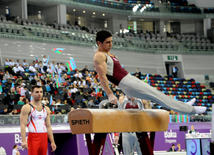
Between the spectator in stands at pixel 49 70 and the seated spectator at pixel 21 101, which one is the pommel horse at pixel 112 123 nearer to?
the seated spectator at pixel 21 101

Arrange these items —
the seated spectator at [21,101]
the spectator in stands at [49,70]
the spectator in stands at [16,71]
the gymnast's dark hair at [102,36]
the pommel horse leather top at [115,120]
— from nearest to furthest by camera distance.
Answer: the pommel horse leather top at [115,120] < the gymnast's dark hair at [102,36] < the seated spectator at [21,101] < the spectator in stands at [16,71] < the spectator in stands at [49,70]

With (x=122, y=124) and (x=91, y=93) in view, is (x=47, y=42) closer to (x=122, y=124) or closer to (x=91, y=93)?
(x=91, y=93)

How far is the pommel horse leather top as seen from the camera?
11.5 ft

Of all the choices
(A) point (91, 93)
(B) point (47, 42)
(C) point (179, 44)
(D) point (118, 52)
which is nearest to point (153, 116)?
(A) point (91, 93)

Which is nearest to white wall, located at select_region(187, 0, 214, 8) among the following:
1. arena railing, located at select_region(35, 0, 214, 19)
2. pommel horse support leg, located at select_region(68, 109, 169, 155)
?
arena railing, located at select_region(35, 0, 214, 19)

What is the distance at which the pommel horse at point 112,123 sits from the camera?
11.5ft

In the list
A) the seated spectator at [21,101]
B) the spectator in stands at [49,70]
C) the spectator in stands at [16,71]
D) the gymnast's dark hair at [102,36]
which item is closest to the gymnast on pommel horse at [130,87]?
the gymnast's dark hair at [102,36]

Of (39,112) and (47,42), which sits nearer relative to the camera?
(39,112)

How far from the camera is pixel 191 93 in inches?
847

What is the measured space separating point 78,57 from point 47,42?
2.40 m

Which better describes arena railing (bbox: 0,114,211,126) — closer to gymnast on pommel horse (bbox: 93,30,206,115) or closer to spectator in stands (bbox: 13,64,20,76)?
gymnast on pommel horse (bbox: 93,30,206,115)

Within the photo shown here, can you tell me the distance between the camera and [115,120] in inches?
144

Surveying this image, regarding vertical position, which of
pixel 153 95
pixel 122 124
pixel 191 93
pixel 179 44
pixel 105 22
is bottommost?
pixel 191 93

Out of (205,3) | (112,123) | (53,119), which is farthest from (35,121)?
(205,3)
